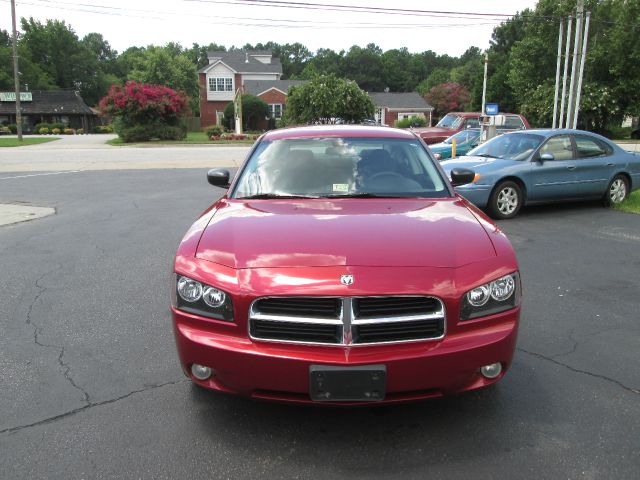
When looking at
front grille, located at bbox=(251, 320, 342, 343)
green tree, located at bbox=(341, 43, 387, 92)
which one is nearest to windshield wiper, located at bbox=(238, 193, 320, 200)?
front grille, located at bbox=(251, 320, 342, 343)

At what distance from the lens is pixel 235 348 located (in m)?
2.62

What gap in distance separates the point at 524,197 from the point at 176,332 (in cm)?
783

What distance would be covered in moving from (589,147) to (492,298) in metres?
8.36

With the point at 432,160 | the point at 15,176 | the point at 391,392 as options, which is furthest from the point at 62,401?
the point at 15,176

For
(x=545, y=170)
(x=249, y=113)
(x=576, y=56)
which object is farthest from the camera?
(x=249, y=113)

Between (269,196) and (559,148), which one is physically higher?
(559,148)

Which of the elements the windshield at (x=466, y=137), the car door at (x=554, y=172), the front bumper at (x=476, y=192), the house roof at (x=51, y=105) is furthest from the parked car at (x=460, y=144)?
the house roof at (x=51, y=105)

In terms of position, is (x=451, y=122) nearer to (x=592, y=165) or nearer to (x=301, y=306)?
(x=592, y=165)

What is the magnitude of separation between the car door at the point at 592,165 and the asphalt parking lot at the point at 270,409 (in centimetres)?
429

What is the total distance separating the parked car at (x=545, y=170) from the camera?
9.09m

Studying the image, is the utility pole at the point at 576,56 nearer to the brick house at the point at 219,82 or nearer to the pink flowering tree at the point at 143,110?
the pink flowering tree at the point at 143,110

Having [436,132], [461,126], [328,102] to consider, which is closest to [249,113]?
[328,102]

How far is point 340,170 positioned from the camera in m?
4.10

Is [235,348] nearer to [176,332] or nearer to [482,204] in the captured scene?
[176,332]
